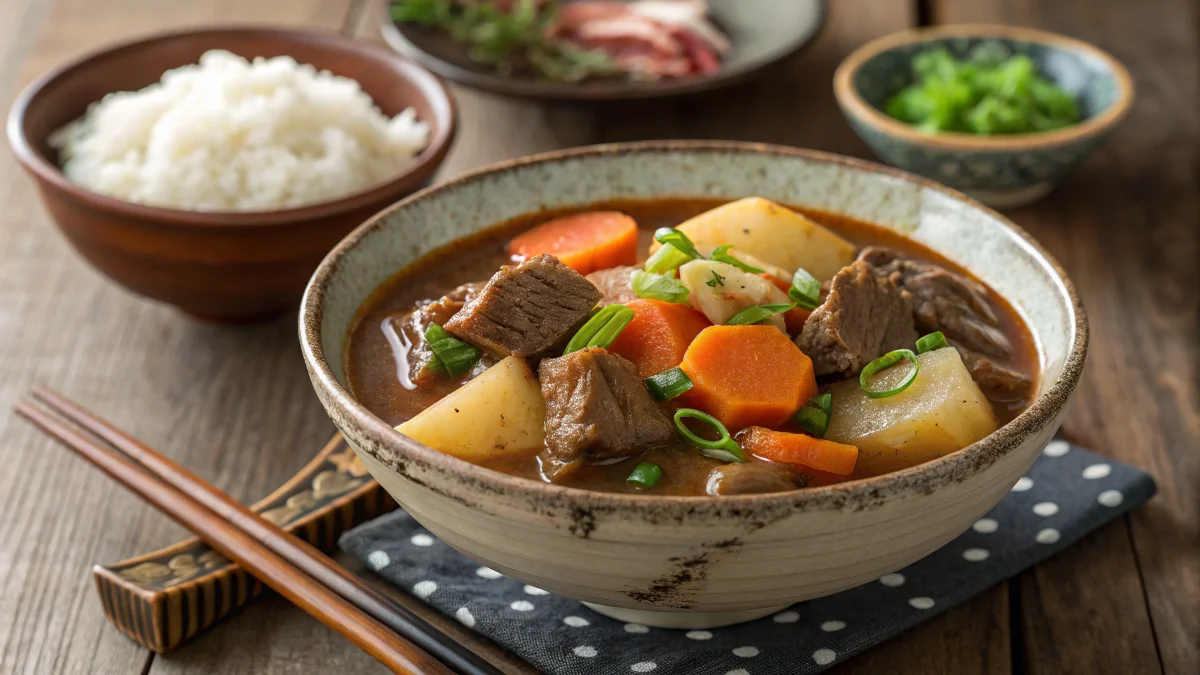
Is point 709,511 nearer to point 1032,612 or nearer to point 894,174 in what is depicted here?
point 1032,612

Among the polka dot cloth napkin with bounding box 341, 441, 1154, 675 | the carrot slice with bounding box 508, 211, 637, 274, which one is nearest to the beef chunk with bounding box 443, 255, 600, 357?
the carrot slice with bounding box 508, 211, 637, 274

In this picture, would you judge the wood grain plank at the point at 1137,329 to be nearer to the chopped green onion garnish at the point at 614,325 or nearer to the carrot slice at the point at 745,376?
the carrot slice at the point at 745,376

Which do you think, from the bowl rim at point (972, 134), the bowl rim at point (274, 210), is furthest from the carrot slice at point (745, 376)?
the bowl rim at point (972, 134)

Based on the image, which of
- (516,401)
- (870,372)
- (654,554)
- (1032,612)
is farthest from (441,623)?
(1032,612)

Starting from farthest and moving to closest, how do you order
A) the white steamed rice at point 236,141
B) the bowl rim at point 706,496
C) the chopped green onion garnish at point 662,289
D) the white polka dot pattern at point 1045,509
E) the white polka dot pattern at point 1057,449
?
the white steamed rice at point 236,141
the white polka dot pattern at point 1057,449
the white polka dot pattern at point 1045,509
the chopped green onion garnish at point 662,289
the bowl rim at point 706,496

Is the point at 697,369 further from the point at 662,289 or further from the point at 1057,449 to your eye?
the point at 1057,449

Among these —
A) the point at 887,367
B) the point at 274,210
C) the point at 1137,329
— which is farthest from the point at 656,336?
the point at 1137,329

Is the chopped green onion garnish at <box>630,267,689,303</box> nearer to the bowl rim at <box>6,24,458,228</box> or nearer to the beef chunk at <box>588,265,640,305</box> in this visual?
the beef chunk at <box>588,265,640,305</box>
